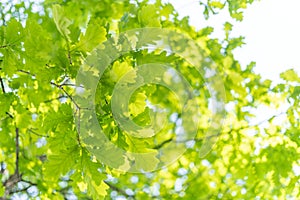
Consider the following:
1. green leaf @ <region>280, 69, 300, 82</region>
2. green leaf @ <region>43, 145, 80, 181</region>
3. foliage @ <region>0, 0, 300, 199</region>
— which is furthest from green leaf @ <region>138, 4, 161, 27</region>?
green leaf @ <region>280, 69, 300, 82</region>

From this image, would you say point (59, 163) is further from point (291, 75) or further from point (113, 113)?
point (291, 75)

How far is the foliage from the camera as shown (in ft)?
4.23

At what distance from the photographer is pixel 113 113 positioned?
53.0 inches

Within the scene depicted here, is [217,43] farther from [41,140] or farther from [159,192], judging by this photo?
[41,140]

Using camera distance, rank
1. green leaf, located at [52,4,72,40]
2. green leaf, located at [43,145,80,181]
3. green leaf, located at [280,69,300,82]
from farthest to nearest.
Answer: green leaf, located at [280,69,300,82]
green leaf, located at [43,145,80,181]
green leaf, located at [52,4,72,40]

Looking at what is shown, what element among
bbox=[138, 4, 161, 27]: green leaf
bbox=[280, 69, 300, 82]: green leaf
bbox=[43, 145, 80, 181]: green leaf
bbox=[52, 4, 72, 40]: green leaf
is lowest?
bbox=[43, 145, 80, 181]: green leaf

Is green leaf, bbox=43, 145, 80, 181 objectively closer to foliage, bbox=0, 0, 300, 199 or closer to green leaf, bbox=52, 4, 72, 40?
foliage, bbox=0, 0, 300, 199

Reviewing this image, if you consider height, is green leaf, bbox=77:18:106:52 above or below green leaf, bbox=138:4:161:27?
below

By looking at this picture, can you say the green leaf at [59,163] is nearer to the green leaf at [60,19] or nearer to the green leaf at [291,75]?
the green leaf at [60,19]

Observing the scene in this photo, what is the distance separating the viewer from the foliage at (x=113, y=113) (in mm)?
1290

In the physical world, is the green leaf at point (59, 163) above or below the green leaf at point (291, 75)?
below

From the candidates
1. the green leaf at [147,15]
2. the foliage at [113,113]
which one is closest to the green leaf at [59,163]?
the foliage at [113,113]

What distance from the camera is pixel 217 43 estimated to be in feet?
10.8

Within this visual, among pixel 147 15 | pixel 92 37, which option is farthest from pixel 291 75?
pixel 92 37
